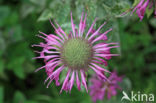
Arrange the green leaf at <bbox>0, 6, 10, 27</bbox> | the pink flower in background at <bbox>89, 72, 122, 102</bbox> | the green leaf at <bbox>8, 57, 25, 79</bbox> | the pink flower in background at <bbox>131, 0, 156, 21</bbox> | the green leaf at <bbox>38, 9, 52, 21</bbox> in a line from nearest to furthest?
the pink flower in background at <bbox>131, 0, 156, 21</bbox> → the green leaf at <bbox>38, 9, 52, 21</bbox> → the pink flower in background at <bbox>89, 72, 122, 102</bbox> → the green leaf at <bbox>8, 57, 25, 79</bbox> → the green leaf at <bbox>0, 6, 10, 27</bbox>

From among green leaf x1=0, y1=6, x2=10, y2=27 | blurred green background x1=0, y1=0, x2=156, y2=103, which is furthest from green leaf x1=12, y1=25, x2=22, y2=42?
green leaf x1=0, y1=6, x2=10, y2=27

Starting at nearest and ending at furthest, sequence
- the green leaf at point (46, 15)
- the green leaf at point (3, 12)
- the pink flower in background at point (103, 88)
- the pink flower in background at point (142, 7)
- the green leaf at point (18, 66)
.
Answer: the pink flower in background at point (142, 7) → the green leaf at point (46, 15) → the pink flower in background at point (103, 88) → the green leaf at point (18, 66) → the green leaf at point (3, 12)

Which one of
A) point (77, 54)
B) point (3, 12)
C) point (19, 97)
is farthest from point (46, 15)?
point (19, 97)

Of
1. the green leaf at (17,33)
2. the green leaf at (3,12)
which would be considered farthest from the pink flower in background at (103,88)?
the green leaf at (3,12)

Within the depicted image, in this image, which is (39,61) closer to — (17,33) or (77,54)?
(17,33)

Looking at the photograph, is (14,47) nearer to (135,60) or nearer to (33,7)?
(33,7)

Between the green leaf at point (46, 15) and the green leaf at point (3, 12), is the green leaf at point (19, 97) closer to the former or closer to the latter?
the green leaf at point (3, 12)

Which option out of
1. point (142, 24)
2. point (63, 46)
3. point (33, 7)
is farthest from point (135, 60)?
point (63, 46)

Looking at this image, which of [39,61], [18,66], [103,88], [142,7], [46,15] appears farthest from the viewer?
[39,61]

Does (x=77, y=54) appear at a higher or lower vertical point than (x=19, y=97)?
higher

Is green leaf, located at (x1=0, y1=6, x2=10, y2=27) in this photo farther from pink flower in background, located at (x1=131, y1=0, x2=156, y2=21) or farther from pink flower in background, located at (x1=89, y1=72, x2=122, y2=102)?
pink flower in background, located at (x1=131, y1=0, x2=156, y2=21)

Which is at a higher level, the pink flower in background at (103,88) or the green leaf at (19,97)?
the pink flower in background at (103,88)
